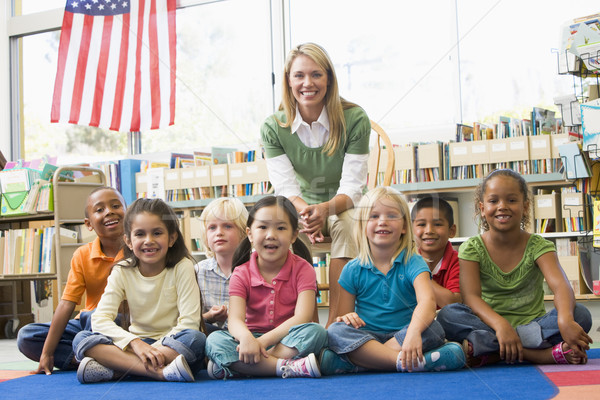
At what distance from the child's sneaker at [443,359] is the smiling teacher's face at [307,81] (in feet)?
3.35

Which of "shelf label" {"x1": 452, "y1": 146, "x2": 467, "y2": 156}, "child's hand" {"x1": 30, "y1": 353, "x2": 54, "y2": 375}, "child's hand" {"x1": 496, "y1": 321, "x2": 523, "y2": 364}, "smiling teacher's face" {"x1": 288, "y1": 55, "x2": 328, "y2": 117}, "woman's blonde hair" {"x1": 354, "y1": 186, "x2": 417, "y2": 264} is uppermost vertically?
"smiling teacher's face" {"x1": 288, "y1": 55, "x2": 328, "y2": 117}

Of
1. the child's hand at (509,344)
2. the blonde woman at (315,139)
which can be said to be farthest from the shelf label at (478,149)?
the child's hand at (509,344)

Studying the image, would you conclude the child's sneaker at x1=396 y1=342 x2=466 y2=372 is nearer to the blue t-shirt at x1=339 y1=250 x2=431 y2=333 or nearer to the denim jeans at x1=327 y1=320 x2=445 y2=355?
the denim jeans at x1=327 y1=320 x2=445 y2=355

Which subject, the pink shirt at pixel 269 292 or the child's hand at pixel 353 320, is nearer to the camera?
the child's hand at pixel 353 320

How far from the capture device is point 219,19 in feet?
18.0

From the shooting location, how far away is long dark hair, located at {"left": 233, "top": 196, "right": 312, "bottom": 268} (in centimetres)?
197

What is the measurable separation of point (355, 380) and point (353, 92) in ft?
11.8

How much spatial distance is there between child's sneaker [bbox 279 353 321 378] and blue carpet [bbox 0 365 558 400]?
0.03m

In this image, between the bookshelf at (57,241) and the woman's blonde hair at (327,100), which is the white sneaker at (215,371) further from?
the bookshelf at (57,241)

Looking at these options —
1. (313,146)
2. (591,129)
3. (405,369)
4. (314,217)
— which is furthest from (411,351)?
(591,129)

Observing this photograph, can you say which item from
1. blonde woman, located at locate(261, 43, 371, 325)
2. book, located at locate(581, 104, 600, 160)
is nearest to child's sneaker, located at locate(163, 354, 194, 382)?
blonde woman, located at locate(261, 43, 371, 325)

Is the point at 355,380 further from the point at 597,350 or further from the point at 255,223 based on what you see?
the point at 597,350

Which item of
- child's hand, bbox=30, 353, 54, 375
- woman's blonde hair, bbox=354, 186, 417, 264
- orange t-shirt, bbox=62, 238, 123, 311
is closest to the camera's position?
woman's blonde hair, bbox=354, 186, 417, 264

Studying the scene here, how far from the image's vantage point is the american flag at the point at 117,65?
17.9ft
